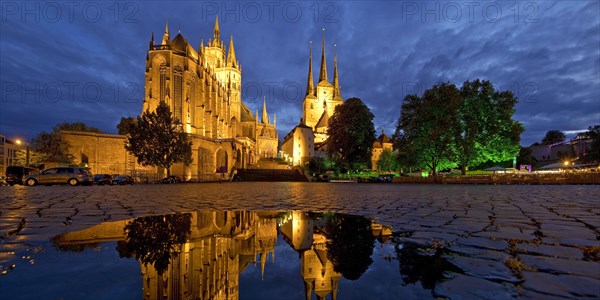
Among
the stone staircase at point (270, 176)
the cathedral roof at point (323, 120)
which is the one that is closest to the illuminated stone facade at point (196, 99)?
the stone staircase at point (270, 176)

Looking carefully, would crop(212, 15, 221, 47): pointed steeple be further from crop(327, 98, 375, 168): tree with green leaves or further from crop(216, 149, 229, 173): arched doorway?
crop(327, 98, 375, 168): tree with green leaves

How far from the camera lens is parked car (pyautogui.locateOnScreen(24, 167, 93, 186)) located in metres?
25.9

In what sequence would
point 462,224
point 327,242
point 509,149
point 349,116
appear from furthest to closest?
1. point 349,116
2. point 509,149
3. point 462,224
4. point 327,242

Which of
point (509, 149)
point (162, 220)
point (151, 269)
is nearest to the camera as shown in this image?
point (151, 269)

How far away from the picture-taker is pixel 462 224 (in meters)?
5.01

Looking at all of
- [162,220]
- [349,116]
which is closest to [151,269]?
[162,220]

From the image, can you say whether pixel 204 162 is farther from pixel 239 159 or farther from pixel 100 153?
pixel 100 153

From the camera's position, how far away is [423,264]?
270 centimetres

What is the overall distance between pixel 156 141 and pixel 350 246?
40.8 meters

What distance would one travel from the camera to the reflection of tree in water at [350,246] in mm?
2625

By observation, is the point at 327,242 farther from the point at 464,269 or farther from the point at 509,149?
the point at 509,149

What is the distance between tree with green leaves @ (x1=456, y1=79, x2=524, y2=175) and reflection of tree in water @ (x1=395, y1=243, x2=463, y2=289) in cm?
3449

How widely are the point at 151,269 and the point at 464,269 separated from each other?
7.98 feet

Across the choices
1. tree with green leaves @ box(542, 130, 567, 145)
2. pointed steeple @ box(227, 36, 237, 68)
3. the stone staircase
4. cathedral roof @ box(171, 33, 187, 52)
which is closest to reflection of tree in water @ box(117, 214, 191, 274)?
the stone staircase
